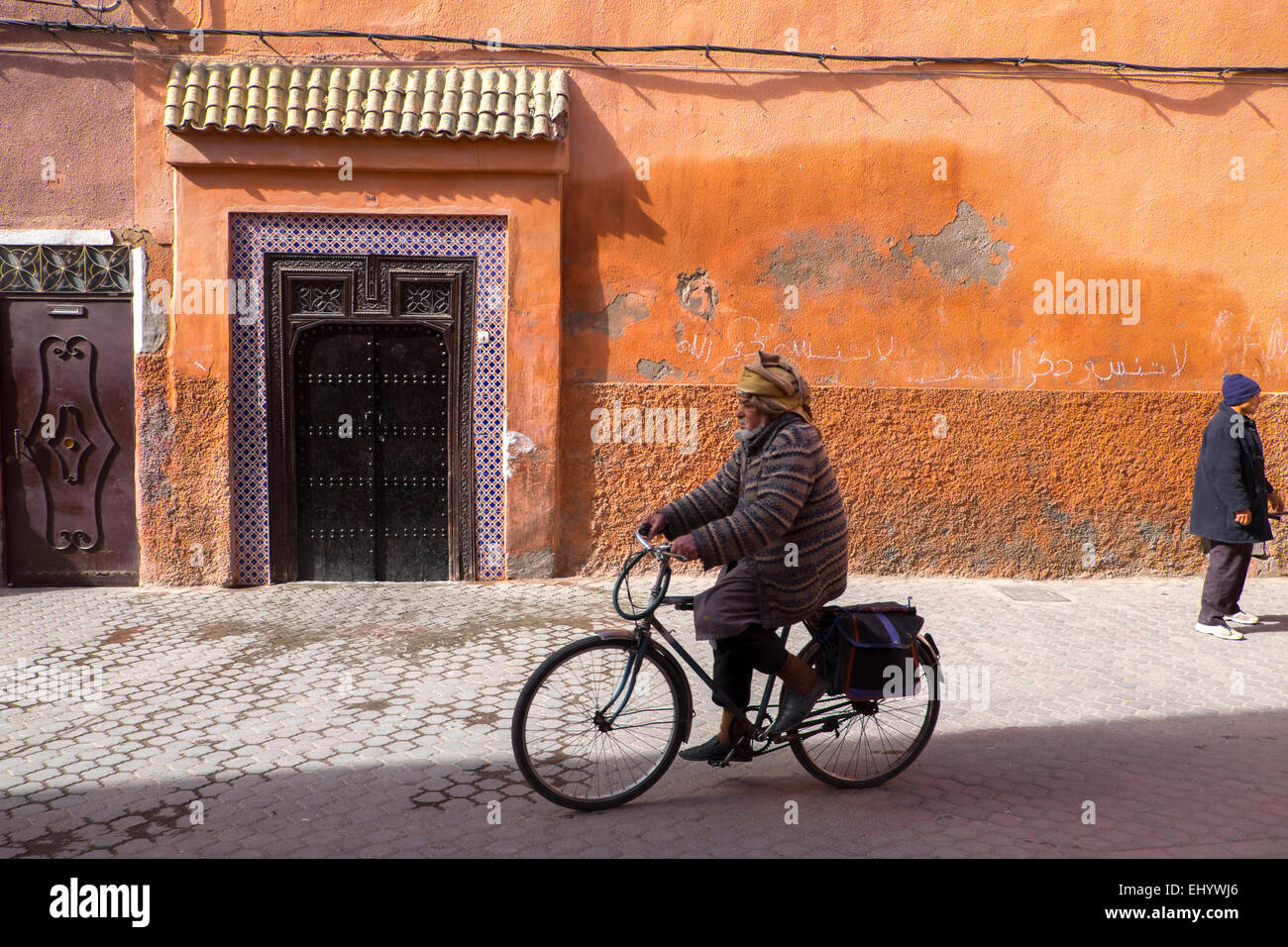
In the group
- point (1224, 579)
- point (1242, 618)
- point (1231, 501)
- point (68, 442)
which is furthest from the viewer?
point (68, 442)

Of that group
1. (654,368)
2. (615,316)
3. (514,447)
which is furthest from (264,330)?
(654,368)

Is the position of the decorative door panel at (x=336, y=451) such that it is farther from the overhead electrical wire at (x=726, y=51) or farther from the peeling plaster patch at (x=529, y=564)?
the overhead electrical wire at (x=726, y=51)

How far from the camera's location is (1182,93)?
8469 mm

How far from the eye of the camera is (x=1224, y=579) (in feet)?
22.3

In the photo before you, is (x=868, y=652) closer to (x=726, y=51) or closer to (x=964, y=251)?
(x=964, y=251)

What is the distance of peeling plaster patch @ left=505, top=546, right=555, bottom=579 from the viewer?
836 cm

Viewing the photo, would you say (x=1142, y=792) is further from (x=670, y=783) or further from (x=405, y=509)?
(x=405, y=509)

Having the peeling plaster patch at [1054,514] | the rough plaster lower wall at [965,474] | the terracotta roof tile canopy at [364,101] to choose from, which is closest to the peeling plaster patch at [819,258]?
the rough plaster lower wall at [965,474]

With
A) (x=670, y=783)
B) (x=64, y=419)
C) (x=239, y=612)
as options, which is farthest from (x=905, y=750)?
(x=64, y=419)

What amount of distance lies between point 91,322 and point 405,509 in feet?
9.00

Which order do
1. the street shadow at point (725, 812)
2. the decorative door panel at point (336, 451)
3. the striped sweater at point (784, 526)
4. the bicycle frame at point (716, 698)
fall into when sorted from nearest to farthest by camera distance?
the street shadow at point (725, 812)
the striped sweater at point (784, 526)
the bicycle frame at point (716, 698)
the decorative door panel at point (336, 451)

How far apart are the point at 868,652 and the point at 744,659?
47 cm

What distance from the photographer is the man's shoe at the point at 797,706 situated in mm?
3969

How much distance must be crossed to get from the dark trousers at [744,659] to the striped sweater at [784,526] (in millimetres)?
84
